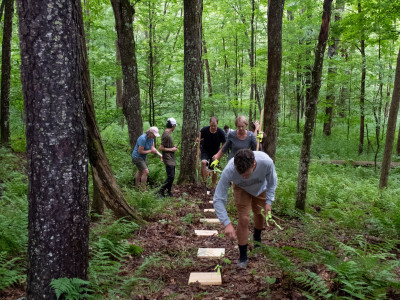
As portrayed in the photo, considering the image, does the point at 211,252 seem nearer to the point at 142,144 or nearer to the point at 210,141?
the point at 142,144

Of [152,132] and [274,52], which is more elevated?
[274,52]

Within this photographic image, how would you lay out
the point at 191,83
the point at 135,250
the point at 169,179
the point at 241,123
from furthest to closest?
the point at 191,83 → the point at 169,179 → the point at 241,123 → the point at 135,250

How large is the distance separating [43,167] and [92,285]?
140 cm

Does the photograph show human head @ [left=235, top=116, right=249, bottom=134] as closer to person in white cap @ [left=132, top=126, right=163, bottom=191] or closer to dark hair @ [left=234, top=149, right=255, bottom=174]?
person in white cap @ [left=132, top=126, right=163, bottom=191]

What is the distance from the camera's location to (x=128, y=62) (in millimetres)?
10062

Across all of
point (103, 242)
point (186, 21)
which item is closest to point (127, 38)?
point (186, 21)

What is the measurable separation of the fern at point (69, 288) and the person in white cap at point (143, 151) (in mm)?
5938

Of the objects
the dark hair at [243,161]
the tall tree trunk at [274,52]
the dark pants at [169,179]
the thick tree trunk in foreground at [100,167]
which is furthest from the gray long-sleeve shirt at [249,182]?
the dark pants at [169,179]

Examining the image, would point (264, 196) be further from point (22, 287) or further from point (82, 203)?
point (22, 287)

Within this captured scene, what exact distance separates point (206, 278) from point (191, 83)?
6950 millimetres

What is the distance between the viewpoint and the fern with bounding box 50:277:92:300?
2.92 meters

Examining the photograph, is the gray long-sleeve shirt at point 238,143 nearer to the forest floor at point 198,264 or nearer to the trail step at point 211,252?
the forest floor at point 198,264

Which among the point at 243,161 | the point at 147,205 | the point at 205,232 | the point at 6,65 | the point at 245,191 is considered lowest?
the point at 205,232

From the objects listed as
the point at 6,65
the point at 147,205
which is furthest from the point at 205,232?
the point at 6,65
